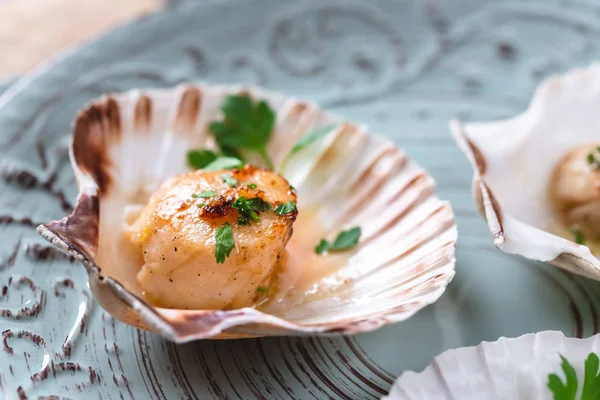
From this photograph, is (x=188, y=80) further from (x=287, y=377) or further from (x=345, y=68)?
(x=287, y=377)

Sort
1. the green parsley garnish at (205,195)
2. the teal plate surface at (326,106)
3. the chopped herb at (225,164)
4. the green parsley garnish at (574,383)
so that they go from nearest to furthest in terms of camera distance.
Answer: the green parsley garnish at (574,383) < the teal plate surface at (326,106) < the green parsley garnish at (205,195) < the chopped herb at (225,164)

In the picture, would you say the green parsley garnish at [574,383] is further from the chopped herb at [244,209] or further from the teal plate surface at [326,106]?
the chopped herb at [244,209]

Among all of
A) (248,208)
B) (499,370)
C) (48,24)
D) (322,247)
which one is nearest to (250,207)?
(248,208)

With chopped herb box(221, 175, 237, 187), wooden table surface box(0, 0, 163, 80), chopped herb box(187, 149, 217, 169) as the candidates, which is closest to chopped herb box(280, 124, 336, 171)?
chopped herb box(187, 149, 217, 169)

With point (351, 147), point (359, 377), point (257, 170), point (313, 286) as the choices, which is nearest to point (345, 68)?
point (351, 147)

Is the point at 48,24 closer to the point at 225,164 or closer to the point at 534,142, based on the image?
the point at 225,164

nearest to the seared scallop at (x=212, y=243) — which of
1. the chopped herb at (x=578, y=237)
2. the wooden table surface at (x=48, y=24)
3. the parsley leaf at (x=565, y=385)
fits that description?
the parsley leaf at (x=565, y=385)
